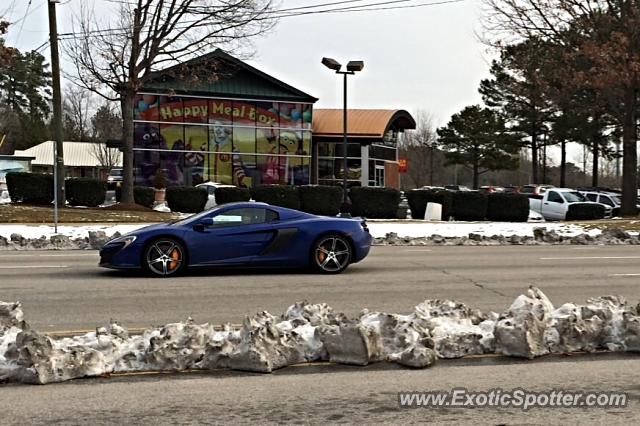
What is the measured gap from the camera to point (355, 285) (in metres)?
11.0

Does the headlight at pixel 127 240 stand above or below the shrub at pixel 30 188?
below

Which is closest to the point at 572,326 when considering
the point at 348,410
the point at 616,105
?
the point at 348,410

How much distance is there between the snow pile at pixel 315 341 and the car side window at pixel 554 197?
26.5 meters

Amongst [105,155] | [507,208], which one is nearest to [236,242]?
[507,208]

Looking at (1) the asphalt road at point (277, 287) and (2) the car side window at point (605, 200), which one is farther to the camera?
(2) the car side window at point (605, 200)

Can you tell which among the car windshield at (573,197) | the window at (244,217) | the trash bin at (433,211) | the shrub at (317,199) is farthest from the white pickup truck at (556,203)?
the window at (244,217)

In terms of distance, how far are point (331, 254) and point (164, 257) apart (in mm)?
2717

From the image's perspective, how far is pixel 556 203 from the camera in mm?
32562

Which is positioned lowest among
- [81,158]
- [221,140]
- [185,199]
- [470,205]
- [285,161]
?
[470,205]

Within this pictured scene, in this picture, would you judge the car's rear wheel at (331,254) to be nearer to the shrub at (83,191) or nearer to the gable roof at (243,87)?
the shrub at (83,191)

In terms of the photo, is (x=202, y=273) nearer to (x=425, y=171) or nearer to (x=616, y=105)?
(x=616, y=105)

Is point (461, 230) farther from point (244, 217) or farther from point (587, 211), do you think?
point (244, 217)

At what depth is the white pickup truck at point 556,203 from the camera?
32156mm

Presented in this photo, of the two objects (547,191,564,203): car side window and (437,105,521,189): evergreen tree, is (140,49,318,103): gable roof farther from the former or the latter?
(437,105,521,189): evergreen tree
